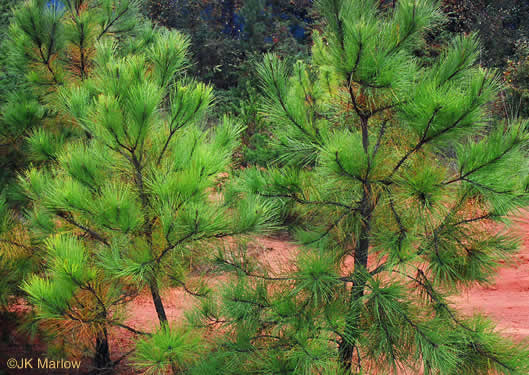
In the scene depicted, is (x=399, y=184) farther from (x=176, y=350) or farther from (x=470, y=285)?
(x=176, y=350)

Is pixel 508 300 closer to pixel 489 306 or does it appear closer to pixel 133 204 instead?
pixel 489 306

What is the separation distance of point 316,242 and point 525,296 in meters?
5.02

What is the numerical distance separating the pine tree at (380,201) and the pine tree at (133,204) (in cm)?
32

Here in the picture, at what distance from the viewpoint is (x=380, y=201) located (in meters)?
3.00

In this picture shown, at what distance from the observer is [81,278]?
3041 mm

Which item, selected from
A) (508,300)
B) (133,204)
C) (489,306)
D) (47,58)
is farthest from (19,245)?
(508,300)

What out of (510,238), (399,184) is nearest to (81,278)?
(399,184)

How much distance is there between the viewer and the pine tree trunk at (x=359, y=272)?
307 centimetres

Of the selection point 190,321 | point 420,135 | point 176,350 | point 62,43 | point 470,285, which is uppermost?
point 62,43

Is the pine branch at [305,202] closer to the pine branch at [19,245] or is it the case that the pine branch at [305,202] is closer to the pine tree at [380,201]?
the pine tree at [380,201]

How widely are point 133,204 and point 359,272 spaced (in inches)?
57.3

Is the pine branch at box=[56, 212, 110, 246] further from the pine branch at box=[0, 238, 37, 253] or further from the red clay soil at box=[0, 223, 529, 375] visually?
the red clay soil at box=[0, 223, 529, 375]

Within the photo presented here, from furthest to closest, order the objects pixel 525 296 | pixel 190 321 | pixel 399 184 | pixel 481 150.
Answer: pixel 525 296
pixel 190 321
pixel 399 184
pixel 481 150

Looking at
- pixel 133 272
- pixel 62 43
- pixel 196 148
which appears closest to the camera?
pixel 133 272
